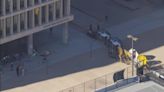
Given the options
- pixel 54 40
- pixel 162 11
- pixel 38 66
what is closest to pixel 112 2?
pixel 162 11

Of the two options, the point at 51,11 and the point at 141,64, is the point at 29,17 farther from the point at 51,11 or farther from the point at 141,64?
the point at 141,64

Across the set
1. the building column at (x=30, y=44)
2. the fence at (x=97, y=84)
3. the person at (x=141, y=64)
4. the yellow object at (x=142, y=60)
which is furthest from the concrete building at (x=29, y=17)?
the person at (x=141, y=64)

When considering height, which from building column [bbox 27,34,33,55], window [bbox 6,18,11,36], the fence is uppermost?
window [bbox 6,18,11,36]

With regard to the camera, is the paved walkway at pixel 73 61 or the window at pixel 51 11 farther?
the window at pixel 51 11

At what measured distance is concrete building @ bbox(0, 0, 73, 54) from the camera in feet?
403

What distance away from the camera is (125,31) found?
457 feet

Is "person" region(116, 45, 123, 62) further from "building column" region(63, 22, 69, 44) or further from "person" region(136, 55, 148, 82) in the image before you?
"building column" region(63, 22, 69, 44)

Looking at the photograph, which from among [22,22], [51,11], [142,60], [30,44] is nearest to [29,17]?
[22,22]

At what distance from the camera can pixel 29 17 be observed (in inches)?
4995

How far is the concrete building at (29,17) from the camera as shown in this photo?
122938mm

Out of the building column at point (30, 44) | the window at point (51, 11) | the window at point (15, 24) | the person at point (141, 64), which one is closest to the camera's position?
the person at point (141, 64)

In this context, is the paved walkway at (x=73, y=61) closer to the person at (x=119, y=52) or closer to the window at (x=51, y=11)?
the person at (x=119, y=52)

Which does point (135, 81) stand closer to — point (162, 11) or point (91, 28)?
point (91, 28)

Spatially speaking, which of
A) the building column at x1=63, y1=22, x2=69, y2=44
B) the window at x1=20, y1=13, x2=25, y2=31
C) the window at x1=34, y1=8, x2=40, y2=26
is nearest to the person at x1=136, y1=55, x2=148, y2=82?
the building column at x1=63, y1=22, x2=69, y2=44
